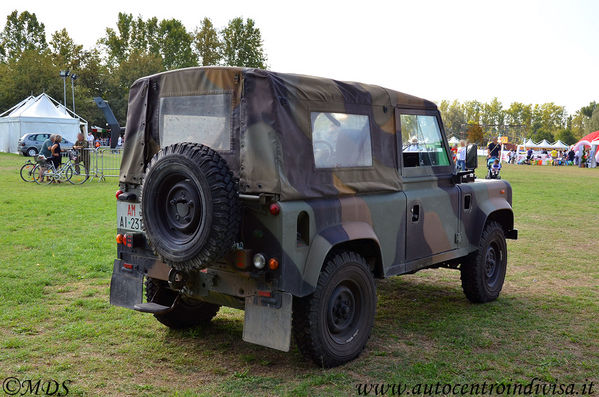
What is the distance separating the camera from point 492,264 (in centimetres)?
708

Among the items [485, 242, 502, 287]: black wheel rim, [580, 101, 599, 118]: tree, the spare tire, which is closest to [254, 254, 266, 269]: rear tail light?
the spare tire

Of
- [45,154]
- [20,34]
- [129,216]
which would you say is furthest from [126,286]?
[20,34]

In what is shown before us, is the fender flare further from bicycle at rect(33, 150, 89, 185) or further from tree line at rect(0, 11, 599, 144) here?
tree line at rect(0, 11, 599, 144)

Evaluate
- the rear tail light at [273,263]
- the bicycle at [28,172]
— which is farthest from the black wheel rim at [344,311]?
the bicycle at [28,172]

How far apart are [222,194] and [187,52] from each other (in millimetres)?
82186

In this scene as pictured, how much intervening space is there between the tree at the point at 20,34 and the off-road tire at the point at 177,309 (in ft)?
300

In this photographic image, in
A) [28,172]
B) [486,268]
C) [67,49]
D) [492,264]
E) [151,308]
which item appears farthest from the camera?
[67,49]

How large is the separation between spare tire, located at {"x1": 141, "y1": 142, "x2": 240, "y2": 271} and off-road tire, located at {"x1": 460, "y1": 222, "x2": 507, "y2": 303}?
3385 millimetres

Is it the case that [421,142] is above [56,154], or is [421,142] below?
above

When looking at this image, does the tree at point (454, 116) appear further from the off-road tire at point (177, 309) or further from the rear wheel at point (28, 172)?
the off-road tire at point (177, 309)

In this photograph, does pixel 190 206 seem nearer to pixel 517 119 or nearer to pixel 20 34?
pixel 20 34

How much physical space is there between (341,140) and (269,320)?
158 cm

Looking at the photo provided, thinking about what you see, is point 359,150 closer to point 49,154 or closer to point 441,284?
point 441,284

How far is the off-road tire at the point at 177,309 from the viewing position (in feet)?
17.7
